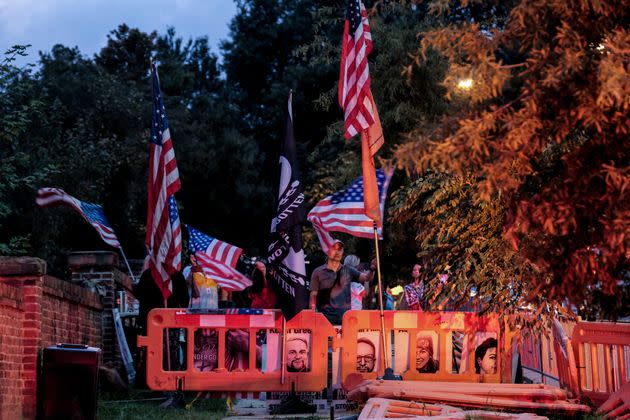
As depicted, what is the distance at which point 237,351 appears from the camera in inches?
547

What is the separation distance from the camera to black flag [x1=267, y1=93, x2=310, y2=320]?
13.4 metres

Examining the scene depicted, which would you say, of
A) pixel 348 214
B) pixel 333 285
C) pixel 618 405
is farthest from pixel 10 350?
pixel 618 405

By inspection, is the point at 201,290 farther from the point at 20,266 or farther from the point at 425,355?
the point at 20,266

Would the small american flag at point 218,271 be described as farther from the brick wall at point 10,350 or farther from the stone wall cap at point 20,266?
the brick wall at point 10,350

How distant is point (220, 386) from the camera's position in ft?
45.0

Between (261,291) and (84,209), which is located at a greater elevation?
(84,209)

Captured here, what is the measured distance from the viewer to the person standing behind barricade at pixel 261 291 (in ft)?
55.4

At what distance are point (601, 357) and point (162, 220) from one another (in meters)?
5.71

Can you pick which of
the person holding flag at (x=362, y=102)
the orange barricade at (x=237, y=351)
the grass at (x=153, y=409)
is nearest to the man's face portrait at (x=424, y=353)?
the person holding flag at (x=362, y=102)

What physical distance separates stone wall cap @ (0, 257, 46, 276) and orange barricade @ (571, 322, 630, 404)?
5953 millimetres

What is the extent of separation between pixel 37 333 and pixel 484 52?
6682 mm

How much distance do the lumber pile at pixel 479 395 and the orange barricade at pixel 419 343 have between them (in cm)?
174

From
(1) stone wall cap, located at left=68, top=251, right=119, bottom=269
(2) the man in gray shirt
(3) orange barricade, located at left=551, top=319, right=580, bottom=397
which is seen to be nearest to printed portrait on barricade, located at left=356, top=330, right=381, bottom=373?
(2) the man in gray shirt

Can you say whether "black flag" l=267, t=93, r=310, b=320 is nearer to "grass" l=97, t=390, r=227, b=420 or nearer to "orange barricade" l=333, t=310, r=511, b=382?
"orange barricade" l=333, t=310, r=511, b=382
